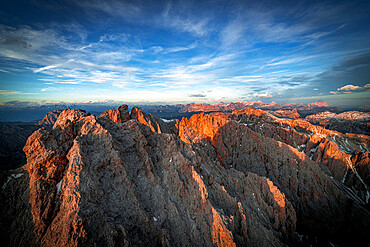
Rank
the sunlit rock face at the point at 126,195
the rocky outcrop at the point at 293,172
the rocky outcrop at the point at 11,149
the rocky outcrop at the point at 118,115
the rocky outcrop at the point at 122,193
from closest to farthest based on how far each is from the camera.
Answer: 1. the rocky outcrop at the point at 122,193
2. the sunlit rock face at the point at 126,195
3. the rocky outcrop at the point at 293,172
4. the rocky outcrop at the point at 118,115
5. the rocky outcrop at the point at 11,149

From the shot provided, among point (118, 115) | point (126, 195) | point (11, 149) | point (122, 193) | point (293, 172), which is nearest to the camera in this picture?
point (122, 193)

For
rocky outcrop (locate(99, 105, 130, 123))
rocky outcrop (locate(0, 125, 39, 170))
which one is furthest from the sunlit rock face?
rocky outcrop (locate(0, 125, 39, 170))

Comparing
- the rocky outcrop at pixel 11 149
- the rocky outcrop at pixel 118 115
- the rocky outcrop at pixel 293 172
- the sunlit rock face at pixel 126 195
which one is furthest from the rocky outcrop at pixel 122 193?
the rocky outcrop at pixel 11 149

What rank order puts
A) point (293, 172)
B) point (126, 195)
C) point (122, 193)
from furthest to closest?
point (293, 172)
point (126, 195)
point (122, 193)

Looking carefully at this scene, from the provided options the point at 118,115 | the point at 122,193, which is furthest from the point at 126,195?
the point at 118,115

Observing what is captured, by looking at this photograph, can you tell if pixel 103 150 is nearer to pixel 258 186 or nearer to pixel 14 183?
pixel 14 183

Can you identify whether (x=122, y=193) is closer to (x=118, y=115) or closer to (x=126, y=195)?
(x=126, y=195)

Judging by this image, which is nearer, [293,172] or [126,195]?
[126,195]

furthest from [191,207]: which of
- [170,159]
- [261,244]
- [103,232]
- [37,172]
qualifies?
[37,172]

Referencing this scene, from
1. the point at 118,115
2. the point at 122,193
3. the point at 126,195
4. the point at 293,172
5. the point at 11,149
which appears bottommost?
the point at 11,149

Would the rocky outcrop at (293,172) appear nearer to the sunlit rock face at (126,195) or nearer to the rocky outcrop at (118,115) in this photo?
the sunlit rock face at (126,195)

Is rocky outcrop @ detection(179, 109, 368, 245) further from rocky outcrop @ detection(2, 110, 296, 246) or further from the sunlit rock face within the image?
rocky outcrop @ detection(2, 110, 296, 246)
